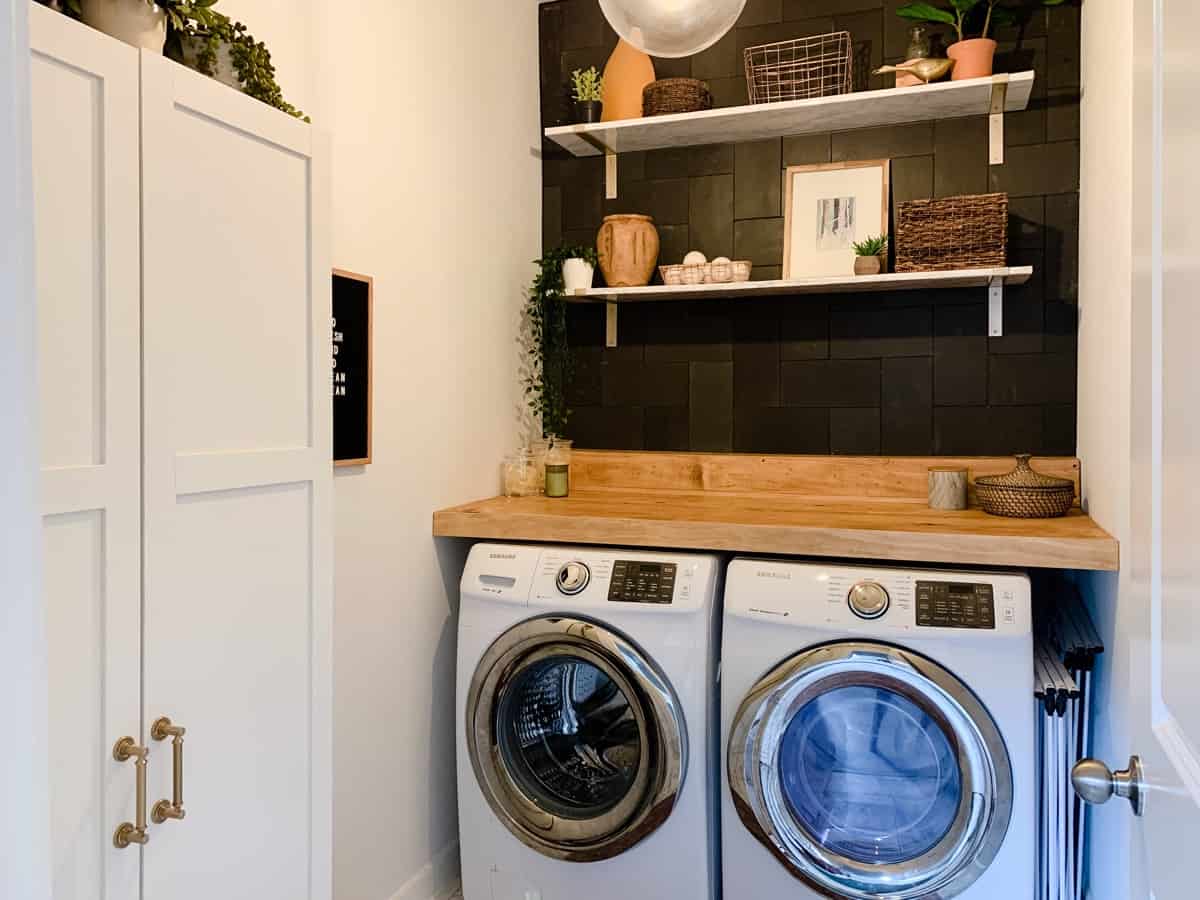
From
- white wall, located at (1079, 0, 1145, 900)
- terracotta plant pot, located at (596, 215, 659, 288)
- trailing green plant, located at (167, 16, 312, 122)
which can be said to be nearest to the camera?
trailing green plant, located at (167, 16, 312, 122)

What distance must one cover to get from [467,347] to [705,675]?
116 cm

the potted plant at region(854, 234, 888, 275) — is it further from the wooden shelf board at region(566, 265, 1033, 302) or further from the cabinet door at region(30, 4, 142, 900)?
the cabinet door at region(30, 4, 142, 900)

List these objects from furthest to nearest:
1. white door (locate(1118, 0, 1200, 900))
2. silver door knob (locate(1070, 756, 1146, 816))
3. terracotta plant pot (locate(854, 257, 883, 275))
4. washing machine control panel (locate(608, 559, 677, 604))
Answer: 1. terracotta plant pot (locate(854, 257, 883, 275))
2. washing machine control panel (locate(608, 559, 677, 604))
3. silver door knob (locate(1070, 756, 1146, 816))
4. white door (locate(1118, 0, 1200, 900))

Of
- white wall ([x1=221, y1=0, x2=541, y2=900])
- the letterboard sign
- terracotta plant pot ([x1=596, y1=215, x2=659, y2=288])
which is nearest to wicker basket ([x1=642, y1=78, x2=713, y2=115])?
terracotta plant pot ([x1=596, y1=215, x2=659, y2=288])

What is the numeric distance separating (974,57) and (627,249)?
1.12 m

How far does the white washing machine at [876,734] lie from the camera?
2062 mm

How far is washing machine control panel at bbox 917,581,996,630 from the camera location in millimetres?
2105

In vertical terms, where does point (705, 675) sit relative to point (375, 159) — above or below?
below

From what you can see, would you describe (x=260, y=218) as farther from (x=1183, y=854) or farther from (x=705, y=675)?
(x=705, y=675)

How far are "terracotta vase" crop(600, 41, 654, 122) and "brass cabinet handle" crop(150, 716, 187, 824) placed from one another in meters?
2.40

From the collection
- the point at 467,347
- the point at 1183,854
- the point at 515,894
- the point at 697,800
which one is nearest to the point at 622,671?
the point at 697,800

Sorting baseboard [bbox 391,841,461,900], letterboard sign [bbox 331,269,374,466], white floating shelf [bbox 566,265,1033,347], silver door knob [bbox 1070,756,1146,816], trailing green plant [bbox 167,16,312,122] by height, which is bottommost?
baseboard [bbox 391,841,461,900]

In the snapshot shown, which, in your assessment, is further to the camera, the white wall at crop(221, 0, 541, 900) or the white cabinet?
the white wall at crop(221, 0, 541, 900)

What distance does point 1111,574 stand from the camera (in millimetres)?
2178
